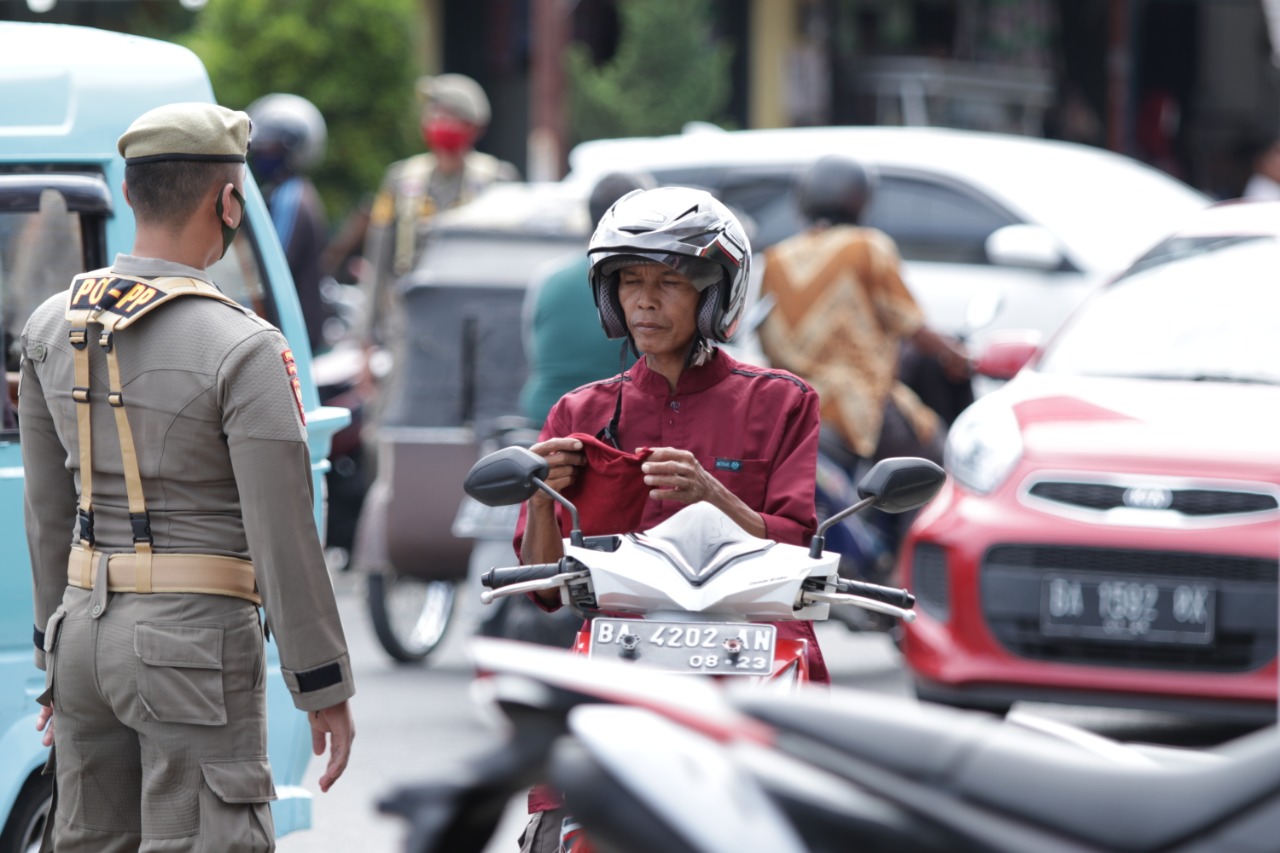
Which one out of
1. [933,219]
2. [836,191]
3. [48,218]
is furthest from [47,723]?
[933,219]

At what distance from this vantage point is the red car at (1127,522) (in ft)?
20.0

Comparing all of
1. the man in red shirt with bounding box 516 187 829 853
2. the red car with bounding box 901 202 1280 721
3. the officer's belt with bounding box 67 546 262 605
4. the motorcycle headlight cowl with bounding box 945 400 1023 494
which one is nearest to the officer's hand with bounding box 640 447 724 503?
the man in red shirt with bounding box 516 187 829 853

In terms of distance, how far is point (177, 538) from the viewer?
3488mm

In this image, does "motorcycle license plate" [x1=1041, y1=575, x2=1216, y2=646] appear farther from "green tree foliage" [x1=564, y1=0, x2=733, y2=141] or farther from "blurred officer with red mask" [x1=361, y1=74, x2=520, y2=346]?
"green tree foliage" [x1=564, y1=0, x2=733, y2=141]

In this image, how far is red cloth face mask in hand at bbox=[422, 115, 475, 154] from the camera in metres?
10.6

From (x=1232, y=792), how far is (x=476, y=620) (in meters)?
5.64

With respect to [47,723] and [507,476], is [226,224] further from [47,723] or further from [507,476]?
[47,723]

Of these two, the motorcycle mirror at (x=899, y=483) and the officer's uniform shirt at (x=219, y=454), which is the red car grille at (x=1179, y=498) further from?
the officer's uniform shirt at (x=219, y=454)

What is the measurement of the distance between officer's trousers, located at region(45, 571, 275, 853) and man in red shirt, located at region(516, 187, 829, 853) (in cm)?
59

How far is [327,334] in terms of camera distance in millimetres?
11102

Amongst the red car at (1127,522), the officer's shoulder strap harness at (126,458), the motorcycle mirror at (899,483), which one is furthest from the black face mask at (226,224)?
the red car at (1127,522)

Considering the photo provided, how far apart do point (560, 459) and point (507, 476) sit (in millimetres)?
252

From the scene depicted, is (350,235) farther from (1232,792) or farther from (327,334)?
(1232,792)

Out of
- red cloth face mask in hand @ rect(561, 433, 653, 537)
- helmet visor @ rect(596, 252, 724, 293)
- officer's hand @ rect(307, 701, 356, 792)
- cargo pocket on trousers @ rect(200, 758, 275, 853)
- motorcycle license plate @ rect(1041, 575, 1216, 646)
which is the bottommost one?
motorcycle license plate @ rect(1041, 575, 1216, 646)
